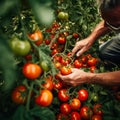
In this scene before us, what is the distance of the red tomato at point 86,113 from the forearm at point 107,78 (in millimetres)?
300

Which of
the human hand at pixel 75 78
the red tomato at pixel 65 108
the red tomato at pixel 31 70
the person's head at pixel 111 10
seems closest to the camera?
the red tomato at pixel 31 70

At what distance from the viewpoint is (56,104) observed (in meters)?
3.07

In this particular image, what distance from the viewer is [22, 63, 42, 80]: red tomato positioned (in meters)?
1.84

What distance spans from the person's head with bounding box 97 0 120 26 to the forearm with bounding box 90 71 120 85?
0.50m

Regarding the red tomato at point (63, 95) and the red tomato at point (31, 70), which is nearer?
the red tomato at point (31, 70)

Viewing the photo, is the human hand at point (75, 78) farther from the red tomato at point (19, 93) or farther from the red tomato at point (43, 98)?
the red tomato at point (19, 93)

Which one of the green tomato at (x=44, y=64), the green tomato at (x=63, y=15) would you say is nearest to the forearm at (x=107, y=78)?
the green tomato at (x=44, y=64)

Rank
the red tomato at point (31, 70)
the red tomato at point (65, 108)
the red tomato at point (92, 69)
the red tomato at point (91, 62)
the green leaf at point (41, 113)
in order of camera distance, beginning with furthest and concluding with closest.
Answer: the red tomato at point (91, 62) → the red tomato at point (92, 69) → the red tomato at point (65, 108) → the green leaf at point (41, 113) → the red tomato at point (31, 70)

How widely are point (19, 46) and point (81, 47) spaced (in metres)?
1.96

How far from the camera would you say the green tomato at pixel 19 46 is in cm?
A: 159

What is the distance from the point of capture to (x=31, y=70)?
182 centimetres

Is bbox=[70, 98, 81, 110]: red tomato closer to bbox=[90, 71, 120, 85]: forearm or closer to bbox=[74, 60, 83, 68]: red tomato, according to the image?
bbox=[90, 71, 120, 85]: forearm

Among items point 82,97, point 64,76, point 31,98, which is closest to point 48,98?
point 31,98

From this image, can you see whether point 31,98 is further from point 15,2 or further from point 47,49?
point 15,2
